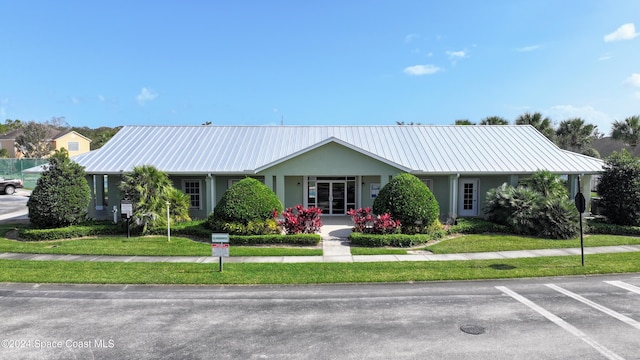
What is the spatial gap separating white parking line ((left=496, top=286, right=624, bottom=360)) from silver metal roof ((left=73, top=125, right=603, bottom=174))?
11391mm

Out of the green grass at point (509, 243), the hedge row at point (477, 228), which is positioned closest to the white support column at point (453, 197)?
the hedge row at point (477, 228)

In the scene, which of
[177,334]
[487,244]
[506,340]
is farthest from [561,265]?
[177,334]

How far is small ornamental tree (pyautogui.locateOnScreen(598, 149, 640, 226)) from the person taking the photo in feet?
63.0

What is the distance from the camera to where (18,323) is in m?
8.38

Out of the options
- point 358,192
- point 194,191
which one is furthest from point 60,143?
point 358,192

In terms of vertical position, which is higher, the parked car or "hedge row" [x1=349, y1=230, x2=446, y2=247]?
the parked car

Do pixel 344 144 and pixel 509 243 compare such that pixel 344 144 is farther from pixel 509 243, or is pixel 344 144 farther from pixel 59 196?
pixel 59 196

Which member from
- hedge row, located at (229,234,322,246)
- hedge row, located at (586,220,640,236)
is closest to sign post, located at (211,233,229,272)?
hedge row, located at (229,234,322,246)

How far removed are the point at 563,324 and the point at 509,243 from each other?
8.89 meters

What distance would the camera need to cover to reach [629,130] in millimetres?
40281

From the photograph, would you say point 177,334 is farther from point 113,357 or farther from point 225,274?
point 225,274

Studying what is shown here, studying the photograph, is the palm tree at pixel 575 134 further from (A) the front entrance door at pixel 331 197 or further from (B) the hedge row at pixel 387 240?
(B) the hedge row at pixel 387 240

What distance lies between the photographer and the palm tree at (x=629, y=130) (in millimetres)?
39844

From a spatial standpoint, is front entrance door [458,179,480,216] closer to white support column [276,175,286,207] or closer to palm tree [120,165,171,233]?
white support column [276,175,286,207]
